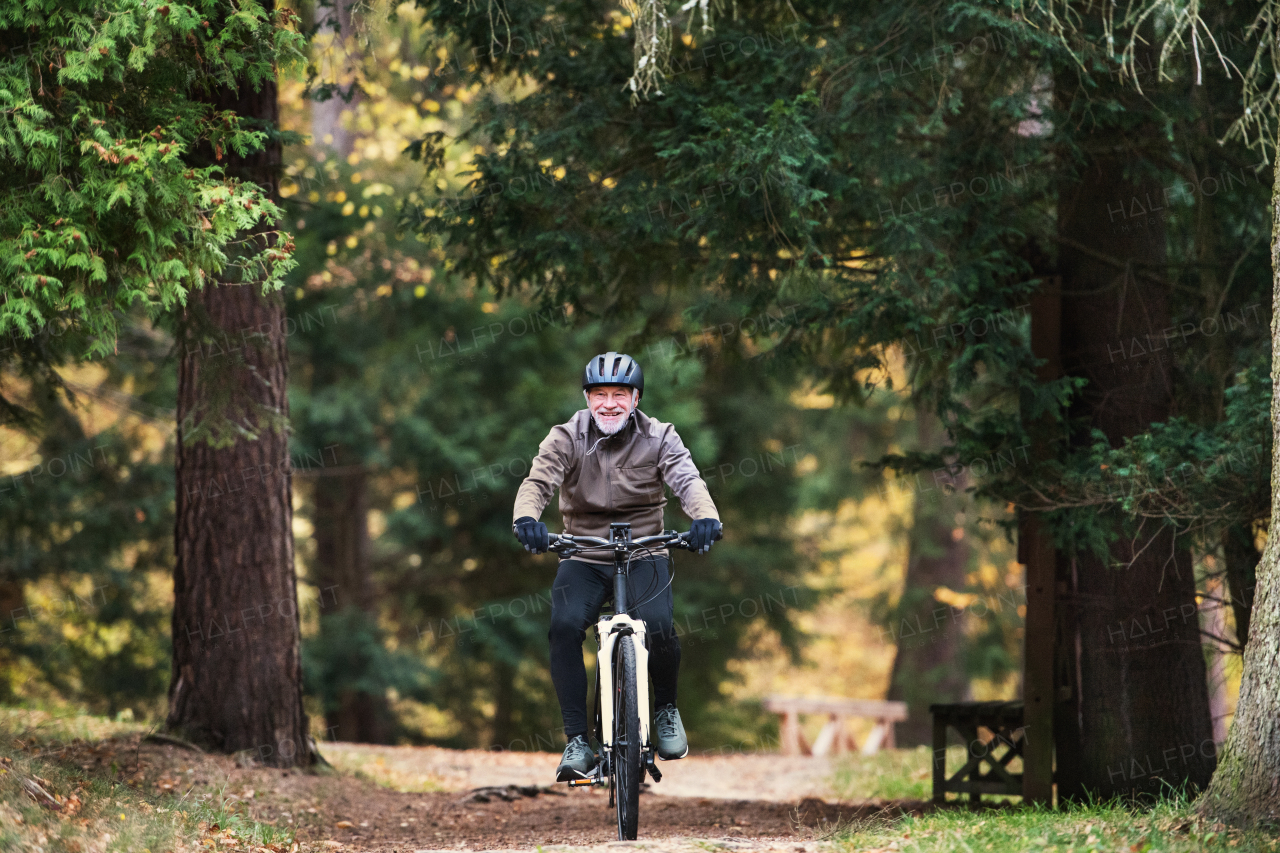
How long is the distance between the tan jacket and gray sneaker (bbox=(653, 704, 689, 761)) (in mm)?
848

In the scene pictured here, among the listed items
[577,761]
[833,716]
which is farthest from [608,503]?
[833,716]

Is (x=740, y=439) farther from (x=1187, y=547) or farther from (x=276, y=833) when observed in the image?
(x=276, y=833)

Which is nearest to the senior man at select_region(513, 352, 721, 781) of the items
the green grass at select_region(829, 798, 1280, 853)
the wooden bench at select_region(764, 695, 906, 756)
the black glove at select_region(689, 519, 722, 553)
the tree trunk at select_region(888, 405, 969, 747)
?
the black glove at select_region(689, 519, 722, 553)

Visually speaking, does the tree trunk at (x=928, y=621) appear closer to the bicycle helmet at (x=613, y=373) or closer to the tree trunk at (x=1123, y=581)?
the tree trunk at (x=1123, y=581)

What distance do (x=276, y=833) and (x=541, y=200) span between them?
13.7 feet

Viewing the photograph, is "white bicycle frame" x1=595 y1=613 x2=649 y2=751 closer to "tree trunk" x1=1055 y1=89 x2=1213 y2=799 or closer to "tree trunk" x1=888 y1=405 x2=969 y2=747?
"tree trunk" x1=1055 y1=89 x2=1213 y2=799

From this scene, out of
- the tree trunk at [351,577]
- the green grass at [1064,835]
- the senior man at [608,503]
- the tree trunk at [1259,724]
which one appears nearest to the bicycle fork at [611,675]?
the senior man at [608,503]

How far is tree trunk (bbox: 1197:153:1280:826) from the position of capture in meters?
4.95

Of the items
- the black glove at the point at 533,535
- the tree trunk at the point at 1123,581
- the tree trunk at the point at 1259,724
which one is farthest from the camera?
the tree trunk at the point at 1123,581

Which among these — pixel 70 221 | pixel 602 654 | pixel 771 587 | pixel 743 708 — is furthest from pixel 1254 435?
pixel 743 708

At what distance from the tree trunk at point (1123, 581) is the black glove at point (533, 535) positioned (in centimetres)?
410

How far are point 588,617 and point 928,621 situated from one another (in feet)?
46.7

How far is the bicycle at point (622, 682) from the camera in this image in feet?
17.2

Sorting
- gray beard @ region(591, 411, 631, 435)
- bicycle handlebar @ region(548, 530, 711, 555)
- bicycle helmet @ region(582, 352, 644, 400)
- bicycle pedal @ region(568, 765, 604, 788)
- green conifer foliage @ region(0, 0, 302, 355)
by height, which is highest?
green conifer foliage @ region(0, 0, 302, 355)
